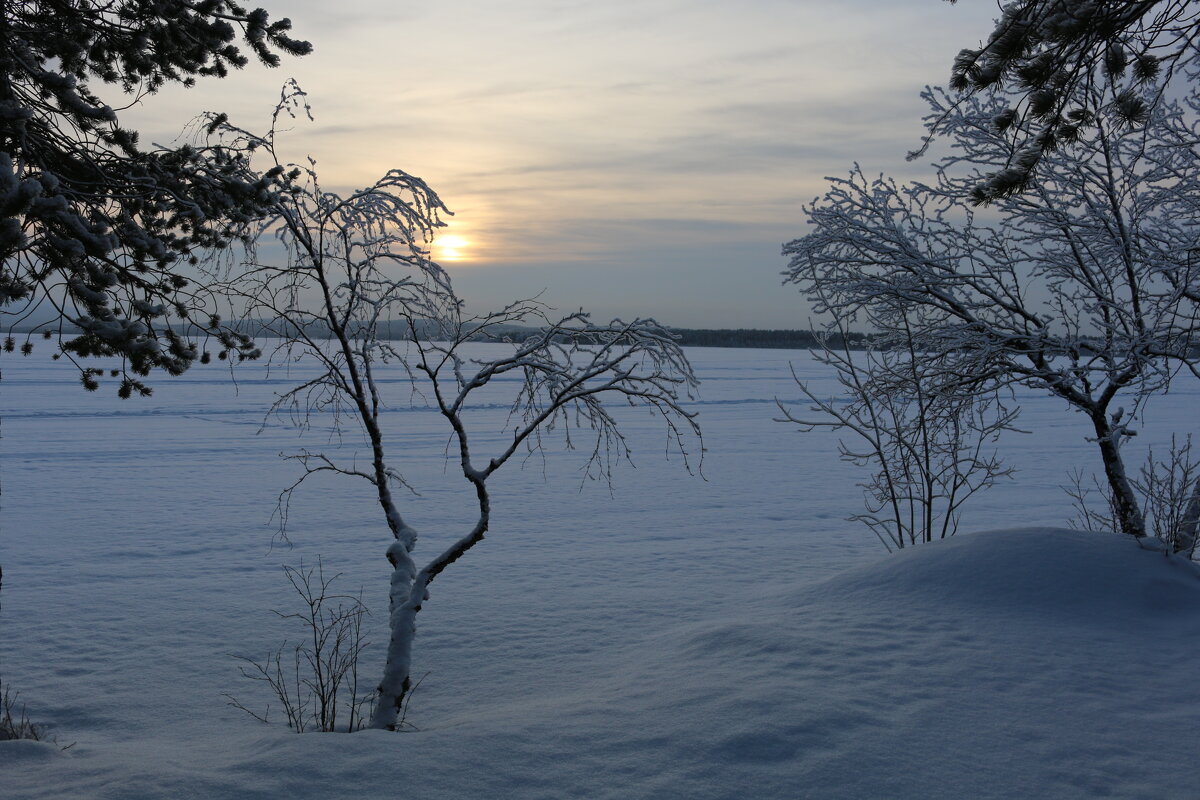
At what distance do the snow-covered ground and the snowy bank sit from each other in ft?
0.07

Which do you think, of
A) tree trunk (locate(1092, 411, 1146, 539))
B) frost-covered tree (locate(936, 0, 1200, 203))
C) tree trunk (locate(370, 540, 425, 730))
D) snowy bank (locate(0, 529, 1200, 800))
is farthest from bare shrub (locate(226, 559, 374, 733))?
tree trunk (locate(1092, 411, 1146, 539))

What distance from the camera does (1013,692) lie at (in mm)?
5168

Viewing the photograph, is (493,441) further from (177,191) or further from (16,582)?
(177,191)

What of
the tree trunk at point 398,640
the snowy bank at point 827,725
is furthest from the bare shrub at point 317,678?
the snowy bank at point 827,725

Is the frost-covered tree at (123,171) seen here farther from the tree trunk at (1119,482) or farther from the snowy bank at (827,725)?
the tree trunk at (1119,482)

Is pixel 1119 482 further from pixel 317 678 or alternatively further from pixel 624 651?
pixel 317 678

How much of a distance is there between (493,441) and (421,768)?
64.6 feet

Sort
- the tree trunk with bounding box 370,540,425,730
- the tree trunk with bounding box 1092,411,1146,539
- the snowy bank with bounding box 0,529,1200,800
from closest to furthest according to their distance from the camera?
the snowy bank with bounding box 0,529,1200,800 → the tree trunk with bounding box 370,540,425,730 → the tree trunk with bounding box 1092,411,1146,539

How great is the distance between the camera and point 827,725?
4.64 m

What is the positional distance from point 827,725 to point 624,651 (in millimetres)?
3074

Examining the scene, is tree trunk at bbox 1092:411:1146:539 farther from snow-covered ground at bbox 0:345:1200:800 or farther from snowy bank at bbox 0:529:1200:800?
snowy bank at bbox 0:529:1200:800

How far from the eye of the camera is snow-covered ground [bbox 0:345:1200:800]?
4230 millimetres

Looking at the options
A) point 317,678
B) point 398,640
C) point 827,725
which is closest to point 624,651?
point 398,640

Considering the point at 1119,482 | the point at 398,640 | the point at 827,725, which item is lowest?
the point at 827,725
